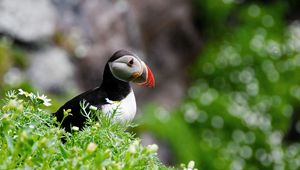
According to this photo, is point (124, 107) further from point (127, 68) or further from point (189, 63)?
point (189, 63)

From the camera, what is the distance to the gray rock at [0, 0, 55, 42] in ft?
33.7

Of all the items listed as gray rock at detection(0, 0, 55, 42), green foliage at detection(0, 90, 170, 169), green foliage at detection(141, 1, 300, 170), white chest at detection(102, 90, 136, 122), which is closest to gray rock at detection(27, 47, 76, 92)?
gray rock at detection(0, 0, 55, 42)

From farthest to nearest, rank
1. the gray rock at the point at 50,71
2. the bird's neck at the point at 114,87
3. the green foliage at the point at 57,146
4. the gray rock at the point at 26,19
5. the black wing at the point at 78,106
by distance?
the gray rock at the point at 26,19, the gray rock at the point at 50,71, the bird's neck at the point at 114,87, the black wing at the point at 78,106, the green foliage at the point at 57,146

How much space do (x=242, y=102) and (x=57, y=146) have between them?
32.7 feet

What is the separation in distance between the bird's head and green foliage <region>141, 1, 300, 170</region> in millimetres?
7136

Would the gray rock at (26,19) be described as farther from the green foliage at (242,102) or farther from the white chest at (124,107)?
the white chest at (124,107)

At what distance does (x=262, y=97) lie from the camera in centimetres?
1309

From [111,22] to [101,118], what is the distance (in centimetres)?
838

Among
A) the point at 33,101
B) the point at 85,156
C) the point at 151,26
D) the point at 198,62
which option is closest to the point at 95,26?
the point at 151,26

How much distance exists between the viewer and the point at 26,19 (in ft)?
34.3

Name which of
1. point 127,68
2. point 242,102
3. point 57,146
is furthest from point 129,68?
point 242,102

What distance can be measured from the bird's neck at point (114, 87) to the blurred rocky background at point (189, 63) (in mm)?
4723

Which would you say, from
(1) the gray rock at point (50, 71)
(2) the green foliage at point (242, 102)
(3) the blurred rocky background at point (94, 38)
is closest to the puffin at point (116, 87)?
(3) the blurred rocky background at point (94, 38)

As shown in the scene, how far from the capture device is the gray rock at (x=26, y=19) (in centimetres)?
1027
